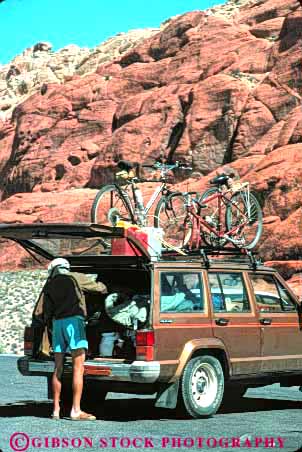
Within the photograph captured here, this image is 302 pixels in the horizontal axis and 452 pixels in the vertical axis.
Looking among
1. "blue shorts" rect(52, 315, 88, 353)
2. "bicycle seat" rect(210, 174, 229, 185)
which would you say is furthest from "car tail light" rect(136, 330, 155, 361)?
"bicycle seat" rect(210, 174, 229, 185)

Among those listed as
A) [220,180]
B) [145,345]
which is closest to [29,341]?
[145,345]

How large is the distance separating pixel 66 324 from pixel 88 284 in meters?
0.78

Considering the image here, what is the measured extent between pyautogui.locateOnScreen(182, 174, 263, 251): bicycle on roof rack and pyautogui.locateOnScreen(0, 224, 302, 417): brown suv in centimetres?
391

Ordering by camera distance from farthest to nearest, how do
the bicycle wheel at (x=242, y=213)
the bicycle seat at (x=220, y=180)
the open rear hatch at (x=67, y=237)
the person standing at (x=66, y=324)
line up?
the bicycle seat at (x=220, y=180)
the bicycle wheel at (x=242, y=213)
the open rear hatch at (x=67, y=237)
the person standing at (x=66, y=324)

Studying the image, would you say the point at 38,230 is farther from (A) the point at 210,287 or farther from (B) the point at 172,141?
(B) the point at 172,141

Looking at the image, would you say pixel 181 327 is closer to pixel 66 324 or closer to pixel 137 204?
pixel 66 324

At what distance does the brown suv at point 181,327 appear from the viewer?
31.9 ft

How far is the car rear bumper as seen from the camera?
9.44m

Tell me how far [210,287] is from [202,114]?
41.5 metres

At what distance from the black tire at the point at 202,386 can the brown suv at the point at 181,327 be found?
1 cm

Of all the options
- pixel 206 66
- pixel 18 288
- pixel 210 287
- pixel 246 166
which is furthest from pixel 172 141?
pixel 210 287

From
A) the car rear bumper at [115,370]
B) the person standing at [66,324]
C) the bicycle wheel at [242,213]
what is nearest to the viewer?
the car rear bumper at [115,370]

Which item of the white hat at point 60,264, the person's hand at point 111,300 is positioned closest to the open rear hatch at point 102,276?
the person's hand at point 111,300

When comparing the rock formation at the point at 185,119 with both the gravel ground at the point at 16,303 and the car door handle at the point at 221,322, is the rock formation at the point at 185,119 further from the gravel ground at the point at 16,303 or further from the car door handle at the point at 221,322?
the car door handle at the point at 221,322
